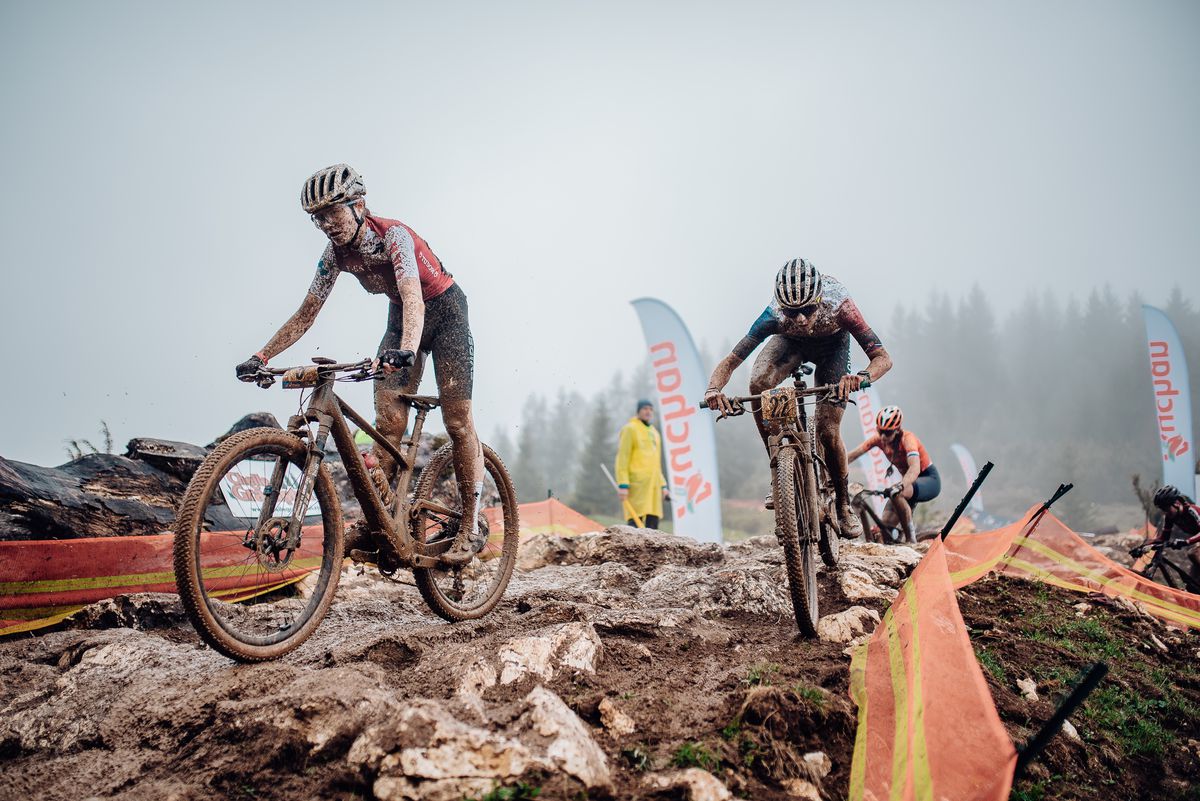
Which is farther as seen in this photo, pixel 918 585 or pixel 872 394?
pixel 872 394

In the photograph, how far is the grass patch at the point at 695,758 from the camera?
250 centimetres

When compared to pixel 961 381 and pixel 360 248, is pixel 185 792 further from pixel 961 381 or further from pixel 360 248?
pixel 961 381

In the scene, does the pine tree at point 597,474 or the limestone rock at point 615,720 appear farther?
the pine tree at point 597,474

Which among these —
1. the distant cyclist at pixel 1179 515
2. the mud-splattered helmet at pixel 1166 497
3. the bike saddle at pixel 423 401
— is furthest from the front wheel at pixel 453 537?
the mud-splattered helmet at pixel 1166 497

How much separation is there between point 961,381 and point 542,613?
107m

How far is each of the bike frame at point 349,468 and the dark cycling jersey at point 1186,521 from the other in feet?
31.9

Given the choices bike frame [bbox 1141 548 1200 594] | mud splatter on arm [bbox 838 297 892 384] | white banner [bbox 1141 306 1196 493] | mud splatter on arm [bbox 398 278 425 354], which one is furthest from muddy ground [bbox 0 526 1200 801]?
white banner [bbox 1141 306 1196 493]

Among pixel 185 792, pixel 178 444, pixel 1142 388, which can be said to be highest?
pixel 1142 388

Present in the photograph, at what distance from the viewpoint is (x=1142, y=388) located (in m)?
79.3

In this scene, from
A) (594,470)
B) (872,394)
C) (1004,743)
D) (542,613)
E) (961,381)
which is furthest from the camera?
(961,381)

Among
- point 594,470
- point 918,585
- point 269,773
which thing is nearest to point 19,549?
point 269,773

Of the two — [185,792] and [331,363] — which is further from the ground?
[331,363]

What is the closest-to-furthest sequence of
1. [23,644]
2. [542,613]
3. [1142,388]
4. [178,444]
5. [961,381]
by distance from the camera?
1. [23,644]
2. [542,613]
3. [178,444]
4. [1142,388]
5. [961,381]

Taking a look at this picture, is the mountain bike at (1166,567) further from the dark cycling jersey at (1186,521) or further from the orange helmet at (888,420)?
the orange helmet at (888,420)
